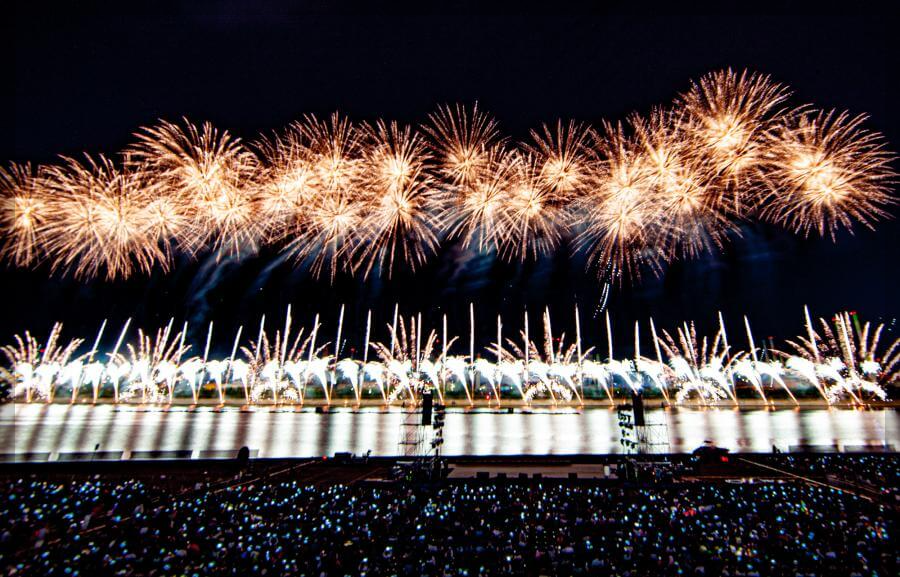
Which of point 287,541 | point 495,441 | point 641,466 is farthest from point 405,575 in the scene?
point 495,441

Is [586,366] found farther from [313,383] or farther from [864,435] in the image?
[313,383]

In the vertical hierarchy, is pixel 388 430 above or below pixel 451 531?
below

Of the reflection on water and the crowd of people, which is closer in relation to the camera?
the crowd of people

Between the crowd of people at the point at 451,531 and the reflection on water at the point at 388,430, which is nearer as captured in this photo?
the crowd of people at the point at 451,531
